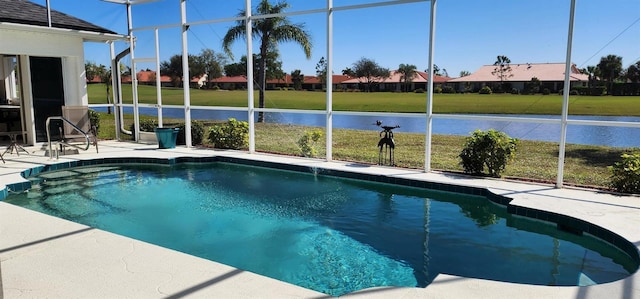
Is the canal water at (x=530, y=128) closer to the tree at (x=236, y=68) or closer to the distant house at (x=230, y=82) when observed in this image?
the distant house at (x=230, y=82)

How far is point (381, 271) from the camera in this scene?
4082 millimetres

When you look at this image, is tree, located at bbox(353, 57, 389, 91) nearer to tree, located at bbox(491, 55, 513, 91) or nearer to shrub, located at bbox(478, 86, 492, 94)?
shrub, located at bbox(478, 86, 492, 94)

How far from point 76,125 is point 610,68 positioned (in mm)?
10707

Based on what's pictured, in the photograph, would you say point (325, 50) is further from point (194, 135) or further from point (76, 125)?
point (76, 125)

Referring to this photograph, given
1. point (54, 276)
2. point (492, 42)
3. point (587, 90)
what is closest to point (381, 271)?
A: point (54, 276)

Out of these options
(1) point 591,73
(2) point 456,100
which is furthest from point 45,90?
(1) point 591,73

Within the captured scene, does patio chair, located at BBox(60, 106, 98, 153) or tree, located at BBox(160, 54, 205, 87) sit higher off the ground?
tree, located at BBox(160, 54, 205, 87)

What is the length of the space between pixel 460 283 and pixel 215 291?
178cm

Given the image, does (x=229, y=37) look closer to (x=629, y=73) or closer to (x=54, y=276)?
(x=629, y=73)

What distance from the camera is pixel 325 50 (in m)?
7.94

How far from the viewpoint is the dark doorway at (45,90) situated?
10.0 meters

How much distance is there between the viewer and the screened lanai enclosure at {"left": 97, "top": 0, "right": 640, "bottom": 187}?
6.74 m

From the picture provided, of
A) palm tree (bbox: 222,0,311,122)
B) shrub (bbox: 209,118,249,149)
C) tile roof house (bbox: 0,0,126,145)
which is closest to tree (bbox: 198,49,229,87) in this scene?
palm tree (bbox: 222,0,311,122)

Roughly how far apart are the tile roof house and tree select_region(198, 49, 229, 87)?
400 centimetres
